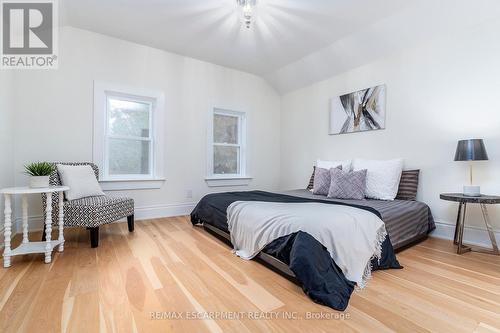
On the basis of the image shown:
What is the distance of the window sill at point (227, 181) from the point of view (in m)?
4.07

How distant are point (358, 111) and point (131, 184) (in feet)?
11.3

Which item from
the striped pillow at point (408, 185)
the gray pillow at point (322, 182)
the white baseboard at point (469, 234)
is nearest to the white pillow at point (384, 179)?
the striped pillow at point (408, 185)

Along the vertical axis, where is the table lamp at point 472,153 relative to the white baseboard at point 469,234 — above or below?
above

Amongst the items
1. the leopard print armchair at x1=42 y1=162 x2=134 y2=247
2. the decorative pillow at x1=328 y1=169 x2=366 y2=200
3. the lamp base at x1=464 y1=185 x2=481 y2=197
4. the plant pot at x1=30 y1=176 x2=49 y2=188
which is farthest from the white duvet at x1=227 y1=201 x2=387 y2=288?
the plant pot at x1=30 y1=176 x2=49 y2=188

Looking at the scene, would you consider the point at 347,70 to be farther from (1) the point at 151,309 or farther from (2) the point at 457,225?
(1) the point at 151,309

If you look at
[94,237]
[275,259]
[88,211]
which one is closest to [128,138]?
[88,211]

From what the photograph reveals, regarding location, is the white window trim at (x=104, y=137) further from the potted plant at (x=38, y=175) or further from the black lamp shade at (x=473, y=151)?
the black lamp shade at (x=473, y=151)

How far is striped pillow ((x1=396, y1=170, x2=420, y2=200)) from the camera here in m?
2.84

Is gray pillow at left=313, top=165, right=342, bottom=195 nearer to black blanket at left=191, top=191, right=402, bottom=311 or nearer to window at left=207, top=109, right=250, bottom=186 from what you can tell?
black blanket at left=191, top=191, right=402, bottom=311

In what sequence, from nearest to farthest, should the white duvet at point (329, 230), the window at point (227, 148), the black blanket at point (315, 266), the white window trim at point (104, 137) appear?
the black blanket at point (315, 266) < the white duvet at point (329, 230) < the white window trim at point (104, 137) < the window at point (227, 148)

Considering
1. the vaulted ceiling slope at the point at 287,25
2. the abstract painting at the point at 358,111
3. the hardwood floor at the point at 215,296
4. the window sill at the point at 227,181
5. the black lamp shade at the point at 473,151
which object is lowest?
the hardwood floor at the point at 215,296

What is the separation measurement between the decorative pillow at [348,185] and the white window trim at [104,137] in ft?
8.01

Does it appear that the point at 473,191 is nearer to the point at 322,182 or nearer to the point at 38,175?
the point at 322,182

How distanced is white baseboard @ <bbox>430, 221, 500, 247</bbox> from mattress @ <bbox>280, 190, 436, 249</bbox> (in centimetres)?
9
